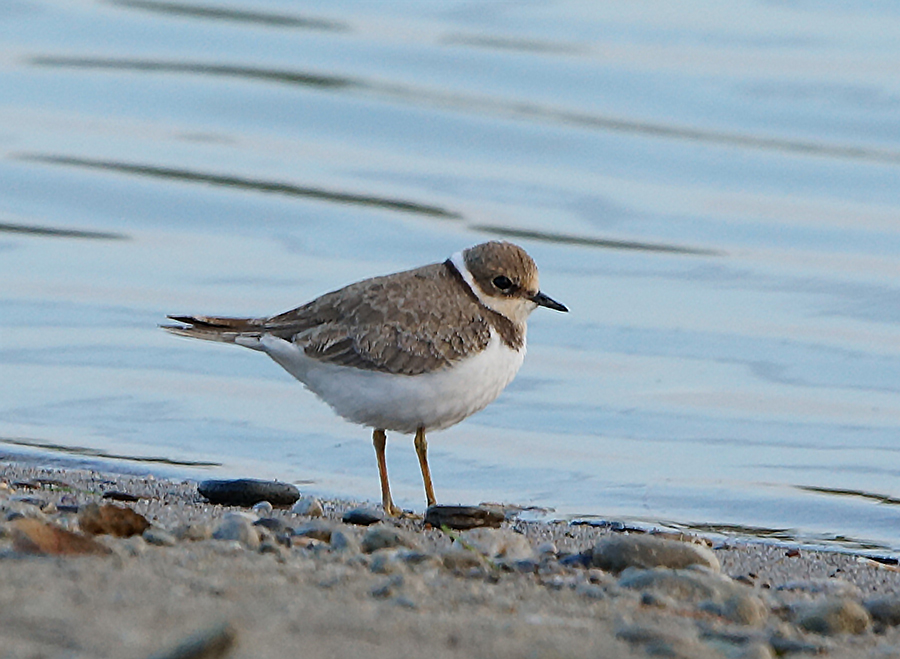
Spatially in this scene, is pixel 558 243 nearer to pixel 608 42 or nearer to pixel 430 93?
pixel 430 93

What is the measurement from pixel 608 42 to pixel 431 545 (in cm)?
1086

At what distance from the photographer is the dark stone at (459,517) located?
19.2 feet

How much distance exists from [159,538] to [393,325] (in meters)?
1.83

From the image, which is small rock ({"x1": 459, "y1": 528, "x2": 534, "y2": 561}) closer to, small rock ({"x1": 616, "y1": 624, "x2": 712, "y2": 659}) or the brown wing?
the brown wing

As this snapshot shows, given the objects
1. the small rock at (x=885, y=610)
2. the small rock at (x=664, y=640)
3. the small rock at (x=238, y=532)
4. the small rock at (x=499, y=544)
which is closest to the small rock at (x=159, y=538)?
the small rock at (x=238, y=532)

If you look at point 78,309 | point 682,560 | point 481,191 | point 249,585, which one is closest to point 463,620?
point 249,585

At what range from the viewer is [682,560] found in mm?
4887

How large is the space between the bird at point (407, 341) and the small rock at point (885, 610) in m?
2.00

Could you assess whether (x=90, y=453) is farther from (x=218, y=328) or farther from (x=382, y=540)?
(x=382, y=540)

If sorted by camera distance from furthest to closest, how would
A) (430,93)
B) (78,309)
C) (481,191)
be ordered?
(430,93) → (481,191) → (78,309)

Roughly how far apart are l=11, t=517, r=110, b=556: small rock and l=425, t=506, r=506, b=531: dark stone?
1.92m

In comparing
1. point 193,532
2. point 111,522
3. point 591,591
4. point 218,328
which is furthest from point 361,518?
point 591,591

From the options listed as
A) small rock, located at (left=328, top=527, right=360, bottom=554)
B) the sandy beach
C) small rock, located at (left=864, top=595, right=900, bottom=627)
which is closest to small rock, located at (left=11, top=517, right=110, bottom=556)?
the sandy beach

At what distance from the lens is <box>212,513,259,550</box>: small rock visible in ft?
15.3
